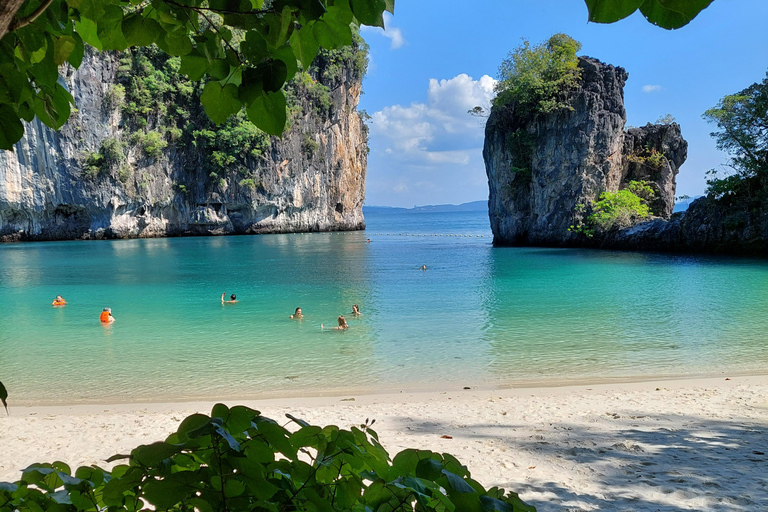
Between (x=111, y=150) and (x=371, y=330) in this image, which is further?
(x=111, y=150)

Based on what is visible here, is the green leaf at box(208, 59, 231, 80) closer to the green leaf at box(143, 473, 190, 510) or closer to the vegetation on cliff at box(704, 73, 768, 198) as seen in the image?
the green leaf at box(143, 473, 190, 510)

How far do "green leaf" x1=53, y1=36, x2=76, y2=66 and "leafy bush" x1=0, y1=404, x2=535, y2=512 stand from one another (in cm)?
83

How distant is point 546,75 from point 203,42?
120 feet

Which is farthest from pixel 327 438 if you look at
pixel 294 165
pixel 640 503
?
pixel 294 165

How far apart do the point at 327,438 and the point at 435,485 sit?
0.80 ft

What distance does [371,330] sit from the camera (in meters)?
11.2

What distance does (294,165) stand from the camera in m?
52.4

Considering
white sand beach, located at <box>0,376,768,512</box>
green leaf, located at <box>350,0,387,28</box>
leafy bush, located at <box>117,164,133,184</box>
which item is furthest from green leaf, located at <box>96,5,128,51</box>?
leafy bush, located at <box>117,164,133,184</box>

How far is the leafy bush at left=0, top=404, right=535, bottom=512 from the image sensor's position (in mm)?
875

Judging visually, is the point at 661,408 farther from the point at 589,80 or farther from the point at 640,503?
the point at 589,80

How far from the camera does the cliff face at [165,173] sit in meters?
41.7

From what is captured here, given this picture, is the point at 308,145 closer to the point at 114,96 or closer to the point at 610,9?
the point at 114,96

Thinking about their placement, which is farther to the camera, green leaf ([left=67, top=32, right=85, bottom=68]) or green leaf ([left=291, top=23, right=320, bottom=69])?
green leaf ([left=67, top=32, right=85, bottom=68])

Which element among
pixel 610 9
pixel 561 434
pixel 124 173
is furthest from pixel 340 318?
pixel 124 173
